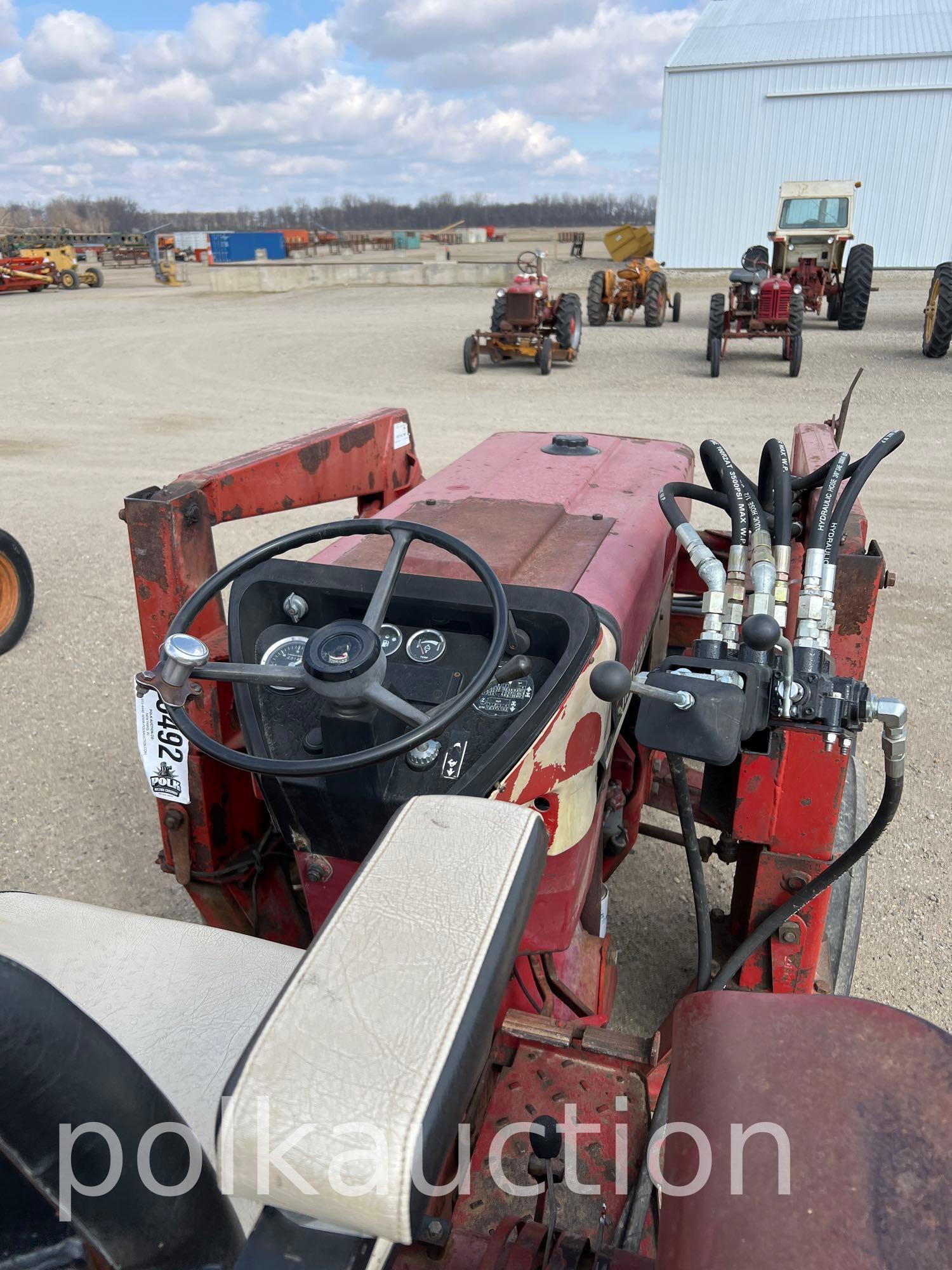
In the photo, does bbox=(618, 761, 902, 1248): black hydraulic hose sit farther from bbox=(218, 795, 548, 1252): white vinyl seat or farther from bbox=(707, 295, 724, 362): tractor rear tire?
bbox=(707, 295, 724, 362): tractor rear tire

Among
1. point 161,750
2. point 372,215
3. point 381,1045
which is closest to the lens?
point 381,1045

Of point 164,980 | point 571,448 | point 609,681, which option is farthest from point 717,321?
point 164,980

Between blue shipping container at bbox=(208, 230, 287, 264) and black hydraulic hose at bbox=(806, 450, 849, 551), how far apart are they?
128 feet

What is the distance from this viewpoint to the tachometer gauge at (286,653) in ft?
5.83

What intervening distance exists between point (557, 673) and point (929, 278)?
76.2ft

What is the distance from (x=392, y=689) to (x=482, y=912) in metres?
0.81

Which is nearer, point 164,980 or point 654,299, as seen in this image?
point 164,980

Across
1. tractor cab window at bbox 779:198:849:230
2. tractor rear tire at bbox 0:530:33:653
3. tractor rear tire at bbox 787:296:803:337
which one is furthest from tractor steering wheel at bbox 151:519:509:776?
tractor cab window at bbox 779:198:849:230

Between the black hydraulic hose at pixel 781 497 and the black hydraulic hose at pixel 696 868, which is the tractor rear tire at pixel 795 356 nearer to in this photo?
the black hydraulic hose at pixel 781 497

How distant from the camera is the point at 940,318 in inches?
398

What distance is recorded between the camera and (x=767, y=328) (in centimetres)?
1067

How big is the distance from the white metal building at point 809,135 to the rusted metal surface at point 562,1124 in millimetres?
24705

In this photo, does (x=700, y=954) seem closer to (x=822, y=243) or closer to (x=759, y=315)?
(x=759, y=315)

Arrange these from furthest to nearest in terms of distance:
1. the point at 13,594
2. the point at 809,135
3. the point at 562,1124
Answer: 1. the point at 809,135
2. the point at 13,594
3. the point at 562,1124
